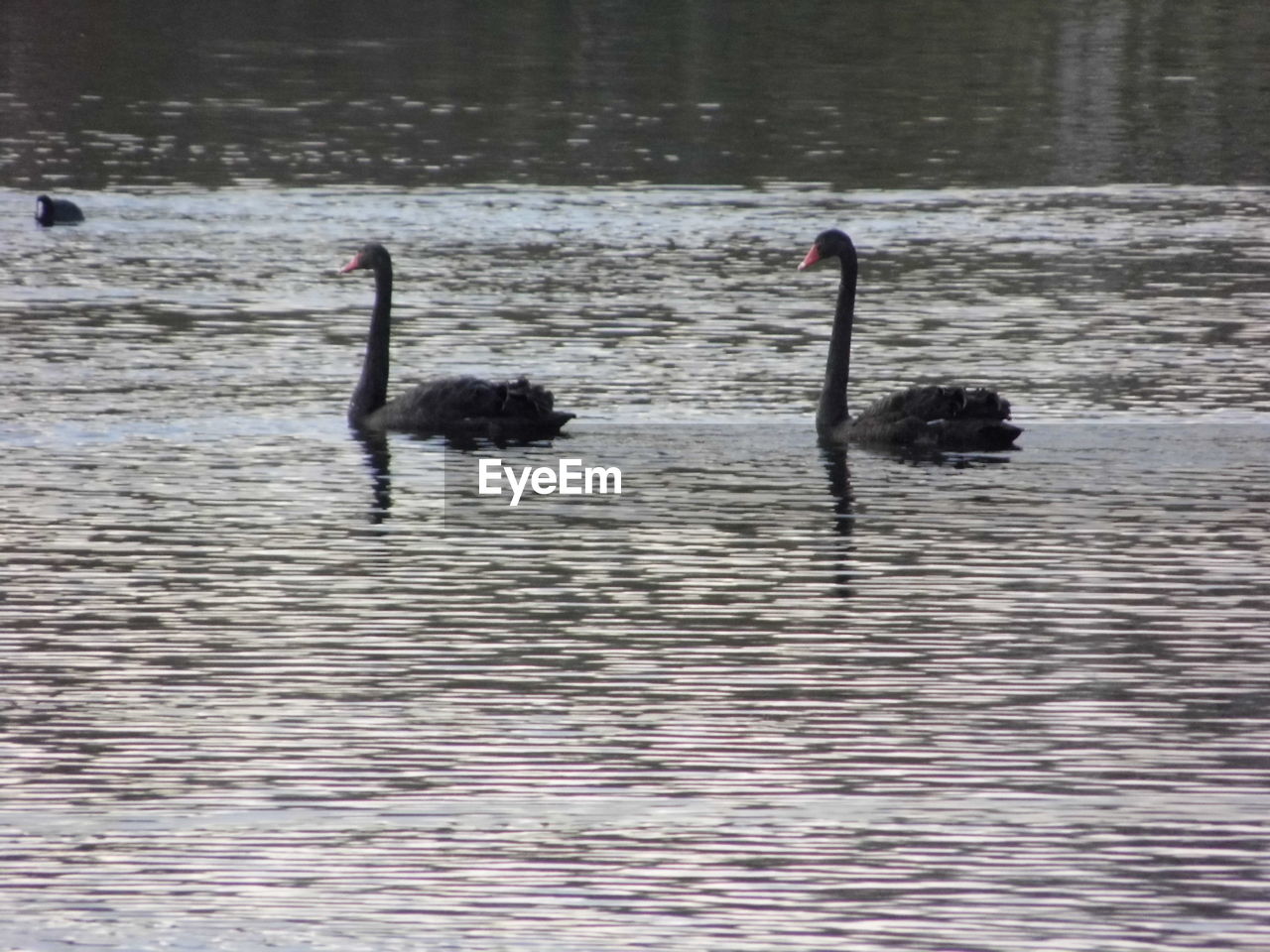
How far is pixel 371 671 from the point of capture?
12844 millimetres

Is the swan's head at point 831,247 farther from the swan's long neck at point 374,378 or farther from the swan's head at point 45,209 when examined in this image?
the swan's head at point 45,209

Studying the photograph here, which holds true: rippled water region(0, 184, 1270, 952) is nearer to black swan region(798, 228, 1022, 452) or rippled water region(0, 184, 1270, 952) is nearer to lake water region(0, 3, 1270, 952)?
lake water region(0, 3, 1270, 952)

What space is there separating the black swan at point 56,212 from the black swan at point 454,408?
1429cm

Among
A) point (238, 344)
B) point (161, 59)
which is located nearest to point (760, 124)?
point (161, 59)

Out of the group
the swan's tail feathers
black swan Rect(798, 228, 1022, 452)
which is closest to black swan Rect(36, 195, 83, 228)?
black swan Rect(798, 228, 1022, 452)

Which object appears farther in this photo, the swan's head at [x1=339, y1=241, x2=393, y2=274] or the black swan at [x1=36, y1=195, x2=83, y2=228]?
the black swan at [x1=36, y1=195, x2=83, y2=228]

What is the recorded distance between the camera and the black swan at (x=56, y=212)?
3469cm

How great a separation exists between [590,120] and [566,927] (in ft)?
136

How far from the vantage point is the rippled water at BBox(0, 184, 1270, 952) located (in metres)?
9.63

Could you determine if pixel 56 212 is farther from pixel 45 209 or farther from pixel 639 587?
pixel 639 587

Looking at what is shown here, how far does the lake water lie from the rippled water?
0.12 ft

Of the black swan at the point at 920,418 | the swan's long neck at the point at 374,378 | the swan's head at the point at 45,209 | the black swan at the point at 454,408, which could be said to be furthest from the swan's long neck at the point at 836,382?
the swan's head at the point at 45,209

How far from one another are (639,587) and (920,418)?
17.7 feet

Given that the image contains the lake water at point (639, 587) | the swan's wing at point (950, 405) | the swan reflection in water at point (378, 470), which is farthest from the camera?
the swan's wing at point (950, 405)
